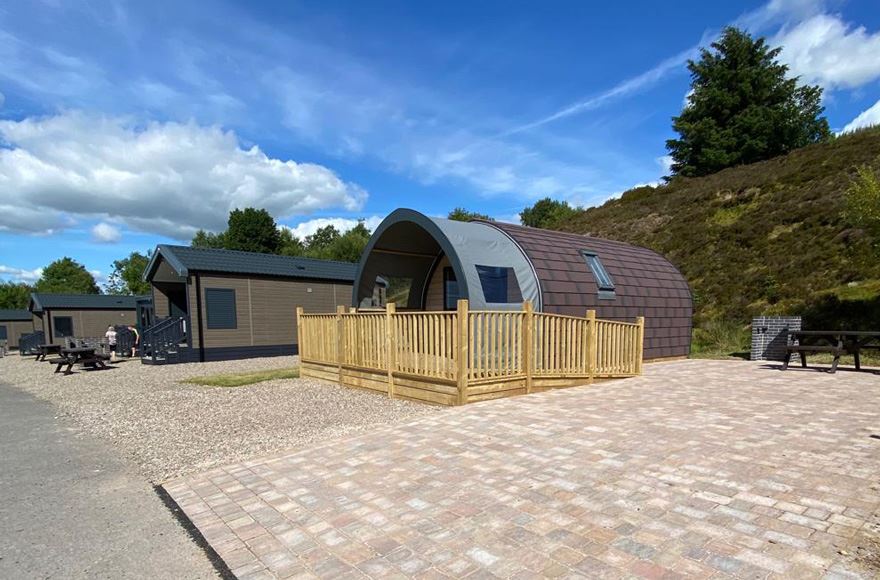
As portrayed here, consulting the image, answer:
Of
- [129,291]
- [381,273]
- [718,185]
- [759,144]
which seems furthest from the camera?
[129,291]

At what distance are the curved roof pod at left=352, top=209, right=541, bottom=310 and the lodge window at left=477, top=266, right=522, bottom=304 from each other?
0.14 ft

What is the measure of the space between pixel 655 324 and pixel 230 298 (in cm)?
1390

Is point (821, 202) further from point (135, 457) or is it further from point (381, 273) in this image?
point (135, 457)

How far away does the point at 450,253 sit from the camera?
27.9 ft

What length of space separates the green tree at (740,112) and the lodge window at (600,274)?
94.4 ft

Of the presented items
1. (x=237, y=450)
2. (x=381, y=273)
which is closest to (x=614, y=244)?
(x=381, y=273)

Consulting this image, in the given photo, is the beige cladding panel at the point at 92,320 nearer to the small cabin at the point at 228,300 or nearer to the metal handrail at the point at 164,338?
the small cabin at the point at 228,300

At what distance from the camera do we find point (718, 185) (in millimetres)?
26547

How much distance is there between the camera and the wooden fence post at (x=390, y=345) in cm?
802

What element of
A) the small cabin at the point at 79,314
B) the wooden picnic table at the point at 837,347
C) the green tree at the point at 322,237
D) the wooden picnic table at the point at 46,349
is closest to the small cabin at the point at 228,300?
the wooden picnic table at the point at 46,349

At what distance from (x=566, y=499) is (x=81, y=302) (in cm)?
3468

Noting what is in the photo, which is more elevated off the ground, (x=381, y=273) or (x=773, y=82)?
(x=773, y=82)

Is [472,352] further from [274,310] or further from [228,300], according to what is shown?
[274,310]

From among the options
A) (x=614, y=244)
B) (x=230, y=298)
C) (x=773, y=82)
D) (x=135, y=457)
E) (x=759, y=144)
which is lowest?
(x=135, y=457)
